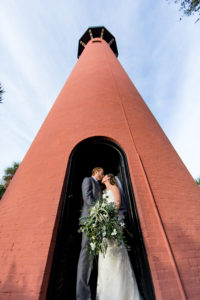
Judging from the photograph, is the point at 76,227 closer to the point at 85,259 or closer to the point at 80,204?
the point at 80,204

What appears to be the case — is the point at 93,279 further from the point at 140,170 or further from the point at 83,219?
the point at 140,170

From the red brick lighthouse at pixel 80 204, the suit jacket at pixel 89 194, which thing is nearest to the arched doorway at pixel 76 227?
the red brick lighthouse at pixel 80 204

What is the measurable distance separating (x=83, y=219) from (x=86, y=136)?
1746 millimetres

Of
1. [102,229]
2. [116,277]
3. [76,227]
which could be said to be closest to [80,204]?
[76,227]

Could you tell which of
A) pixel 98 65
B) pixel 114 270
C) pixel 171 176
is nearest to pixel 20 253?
pixel 114 270

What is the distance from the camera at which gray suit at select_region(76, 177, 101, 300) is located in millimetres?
1948

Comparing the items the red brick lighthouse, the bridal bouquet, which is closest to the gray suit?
the bridal bouquet

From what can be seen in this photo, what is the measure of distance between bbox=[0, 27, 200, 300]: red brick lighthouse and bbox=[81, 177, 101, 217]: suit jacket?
0.26 metres

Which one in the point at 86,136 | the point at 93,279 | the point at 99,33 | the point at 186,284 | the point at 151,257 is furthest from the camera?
the point at 99,33

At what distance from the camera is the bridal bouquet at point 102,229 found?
2.00 m

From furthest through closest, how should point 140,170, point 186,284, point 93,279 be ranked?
point 140,170, point 93,279, point 186,284

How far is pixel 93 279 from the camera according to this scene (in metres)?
2.53

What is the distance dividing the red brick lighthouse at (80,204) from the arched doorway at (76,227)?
1 centimetres

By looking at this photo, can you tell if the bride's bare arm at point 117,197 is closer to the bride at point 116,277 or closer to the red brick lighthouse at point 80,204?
the red brick lighthouse at point 80,204
